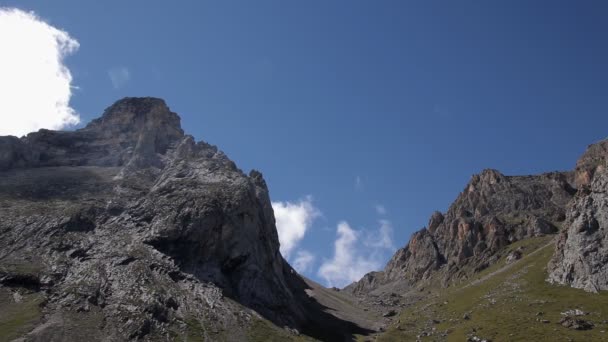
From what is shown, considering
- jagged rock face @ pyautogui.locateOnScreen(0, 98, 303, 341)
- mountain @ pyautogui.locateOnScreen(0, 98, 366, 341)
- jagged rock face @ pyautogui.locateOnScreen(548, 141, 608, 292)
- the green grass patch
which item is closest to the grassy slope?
jagged rock face @ pyautogui.locateOnScreen(548, 141, 608, 292)

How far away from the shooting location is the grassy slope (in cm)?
12825

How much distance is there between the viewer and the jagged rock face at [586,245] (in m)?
A: 152

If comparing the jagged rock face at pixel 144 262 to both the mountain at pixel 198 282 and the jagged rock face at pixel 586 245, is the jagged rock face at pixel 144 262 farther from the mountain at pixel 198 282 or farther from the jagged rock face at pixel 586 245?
the jagged rock face at pixel 586 245

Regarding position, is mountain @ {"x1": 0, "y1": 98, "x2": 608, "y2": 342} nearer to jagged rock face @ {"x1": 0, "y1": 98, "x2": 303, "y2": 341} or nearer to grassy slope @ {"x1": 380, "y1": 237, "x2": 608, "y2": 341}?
jagged rock face @ {"x1": 0, "y1": 98, "x2": 303, "y2": 341}

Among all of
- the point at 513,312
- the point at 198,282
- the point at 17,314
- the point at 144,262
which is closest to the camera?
the point at 17,314

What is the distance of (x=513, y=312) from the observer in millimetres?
149000

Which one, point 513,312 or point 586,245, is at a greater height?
point 586,245

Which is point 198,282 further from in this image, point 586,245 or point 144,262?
point 586,245

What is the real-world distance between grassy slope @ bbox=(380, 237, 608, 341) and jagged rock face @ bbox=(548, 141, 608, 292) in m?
4.58

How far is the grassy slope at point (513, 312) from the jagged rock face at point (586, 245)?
4.58 meters

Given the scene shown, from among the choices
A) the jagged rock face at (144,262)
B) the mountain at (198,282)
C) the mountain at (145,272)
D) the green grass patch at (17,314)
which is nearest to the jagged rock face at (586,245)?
the mountain at (198,282)

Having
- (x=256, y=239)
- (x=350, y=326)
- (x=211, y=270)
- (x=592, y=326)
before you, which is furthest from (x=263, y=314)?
(x=592, y=326)

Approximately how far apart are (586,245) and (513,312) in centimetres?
3216

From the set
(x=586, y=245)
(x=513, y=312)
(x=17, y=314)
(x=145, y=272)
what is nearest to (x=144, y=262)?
(x=145, y=272)
